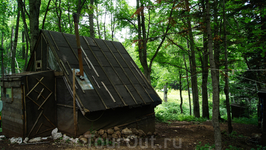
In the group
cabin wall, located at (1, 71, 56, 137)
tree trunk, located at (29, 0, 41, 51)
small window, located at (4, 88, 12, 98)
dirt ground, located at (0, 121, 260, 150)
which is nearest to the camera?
dirt ground, located at (0, 121, 260, 150)

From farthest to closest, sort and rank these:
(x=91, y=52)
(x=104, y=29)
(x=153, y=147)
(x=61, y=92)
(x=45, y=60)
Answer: (x=104, y=29) < (x=91, y=52) < (x=45, y=60) < (x=61, y=92) < (x=153, y=147)

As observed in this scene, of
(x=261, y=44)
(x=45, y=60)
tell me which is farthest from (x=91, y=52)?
(x=261, y=44)

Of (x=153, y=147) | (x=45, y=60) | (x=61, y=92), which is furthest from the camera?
(x=45, y=60)

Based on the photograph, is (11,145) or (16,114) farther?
(16,114)

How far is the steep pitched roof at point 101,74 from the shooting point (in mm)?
7547

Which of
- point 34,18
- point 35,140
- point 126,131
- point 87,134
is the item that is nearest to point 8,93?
point 35,140

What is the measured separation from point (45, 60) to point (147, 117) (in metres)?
6.17

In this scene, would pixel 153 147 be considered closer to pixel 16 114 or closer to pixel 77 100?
pixel 77 100

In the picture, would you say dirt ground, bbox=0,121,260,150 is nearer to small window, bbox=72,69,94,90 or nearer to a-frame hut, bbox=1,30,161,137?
a-frame hut, bbox=1,30,161,137

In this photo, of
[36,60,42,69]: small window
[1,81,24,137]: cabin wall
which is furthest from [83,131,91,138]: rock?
[36,60,42,69]: small window

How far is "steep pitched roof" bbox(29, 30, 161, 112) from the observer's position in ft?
24.8

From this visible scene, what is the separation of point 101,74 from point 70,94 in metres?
1.95

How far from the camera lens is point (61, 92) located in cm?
786

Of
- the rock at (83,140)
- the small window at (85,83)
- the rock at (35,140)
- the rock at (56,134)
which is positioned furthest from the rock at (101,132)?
the rock at (35,140)
